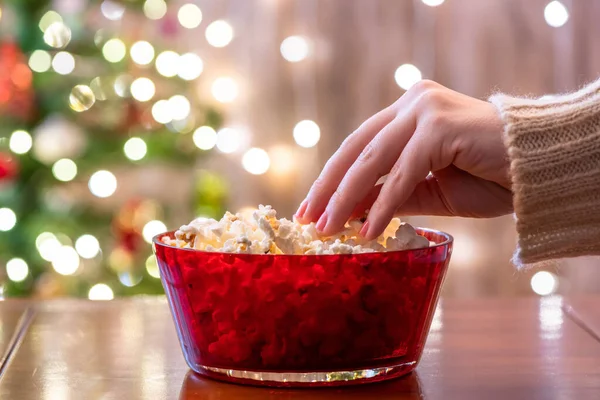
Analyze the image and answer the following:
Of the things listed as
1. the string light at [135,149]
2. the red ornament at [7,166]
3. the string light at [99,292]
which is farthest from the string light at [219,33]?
the string light at [99,292]

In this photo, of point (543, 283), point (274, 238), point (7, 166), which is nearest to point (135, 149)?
point (7, 166)

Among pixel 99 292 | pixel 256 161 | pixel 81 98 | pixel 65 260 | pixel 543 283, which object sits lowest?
pixel 543 283

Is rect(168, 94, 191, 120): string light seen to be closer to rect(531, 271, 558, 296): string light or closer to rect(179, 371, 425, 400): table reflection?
rect(531, 271, 558, 296): string light

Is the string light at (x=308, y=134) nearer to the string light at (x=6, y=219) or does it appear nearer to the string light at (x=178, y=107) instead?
the string light at (x=178, y=107)

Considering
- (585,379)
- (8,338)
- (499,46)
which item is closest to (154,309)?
(8,338)

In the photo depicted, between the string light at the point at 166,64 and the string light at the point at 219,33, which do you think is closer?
the string light at the point at 166,64

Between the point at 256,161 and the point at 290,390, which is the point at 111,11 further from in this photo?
the point at 290,390
